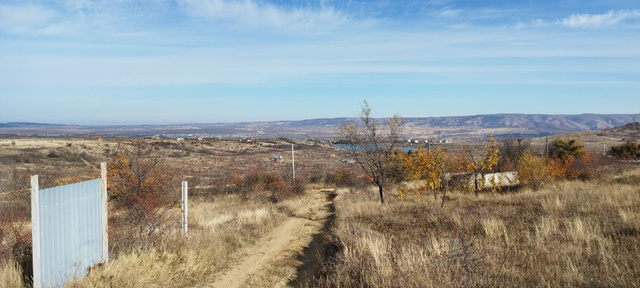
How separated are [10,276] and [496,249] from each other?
769 cm

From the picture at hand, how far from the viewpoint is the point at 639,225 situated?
8023 millimetres

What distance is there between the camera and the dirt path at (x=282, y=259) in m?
7.63

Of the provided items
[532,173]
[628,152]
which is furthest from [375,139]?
[628,152]

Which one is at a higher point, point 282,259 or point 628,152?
point 628,152

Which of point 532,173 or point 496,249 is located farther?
point 532,173

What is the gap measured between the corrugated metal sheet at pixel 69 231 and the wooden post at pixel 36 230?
87mm

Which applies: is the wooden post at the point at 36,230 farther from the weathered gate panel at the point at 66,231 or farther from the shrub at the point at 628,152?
the shrub at the point at 628,152

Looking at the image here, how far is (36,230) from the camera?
5.34m

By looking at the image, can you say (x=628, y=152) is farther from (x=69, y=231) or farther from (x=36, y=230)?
(x=36, y=230)

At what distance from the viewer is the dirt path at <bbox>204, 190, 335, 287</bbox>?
7633 millimetres

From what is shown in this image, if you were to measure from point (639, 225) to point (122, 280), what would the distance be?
9.68 metres

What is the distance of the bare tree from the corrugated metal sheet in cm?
1055

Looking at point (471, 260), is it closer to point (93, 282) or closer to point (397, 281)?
point (397, 281)

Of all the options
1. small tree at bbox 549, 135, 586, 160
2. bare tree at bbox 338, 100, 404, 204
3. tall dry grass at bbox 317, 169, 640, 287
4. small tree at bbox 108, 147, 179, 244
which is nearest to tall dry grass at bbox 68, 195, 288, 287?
small tree at bbox 108, 147, 179, 244
